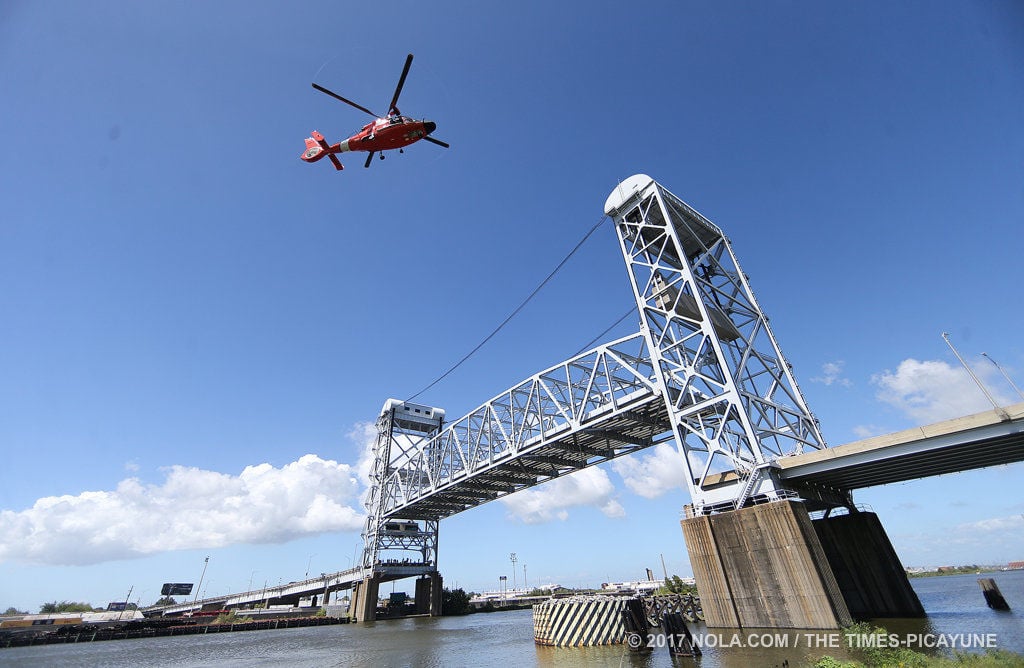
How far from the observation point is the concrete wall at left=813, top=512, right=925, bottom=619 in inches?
1062

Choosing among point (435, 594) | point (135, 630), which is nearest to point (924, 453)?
point (435, 594)

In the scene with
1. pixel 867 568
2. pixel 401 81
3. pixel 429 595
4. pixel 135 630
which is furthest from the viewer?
pixel 429 595

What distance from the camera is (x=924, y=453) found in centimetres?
2108

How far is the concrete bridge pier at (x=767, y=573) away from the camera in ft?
62.2

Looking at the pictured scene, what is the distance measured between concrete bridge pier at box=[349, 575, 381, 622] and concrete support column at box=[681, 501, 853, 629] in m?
52.7

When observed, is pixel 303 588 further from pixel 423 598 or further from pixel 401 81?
pixel 401 81

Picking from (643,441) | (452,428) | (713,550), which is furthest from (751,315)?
(452,428)

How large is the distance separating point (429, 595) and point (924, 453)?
67.1 meters

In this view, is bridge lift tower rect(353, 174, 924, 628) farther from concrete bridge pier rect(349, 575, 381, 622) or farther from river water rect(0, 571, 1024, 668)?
concrete bridge pier rect(349, 575, 381, 622)

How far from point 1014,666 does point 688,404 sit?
69.9ft

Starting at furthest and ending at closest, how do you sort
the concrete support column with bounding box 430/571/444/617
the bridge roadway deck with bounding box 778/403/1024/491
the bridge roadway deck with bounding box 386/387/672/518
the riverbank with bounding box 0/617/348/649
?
the concrete support column with bounding box 430/571/444/617 → the riverbank with bounding box 0/617/348/649 → the bridge roadway deck with bounding box 386/387/672/518 → the bridge roadway deck with bounding box 778/403/1024/491

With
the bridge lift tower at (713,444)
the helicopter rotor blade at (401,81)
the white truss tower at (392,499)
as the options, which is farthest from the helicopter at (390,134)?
the white truss tower at (392,499)

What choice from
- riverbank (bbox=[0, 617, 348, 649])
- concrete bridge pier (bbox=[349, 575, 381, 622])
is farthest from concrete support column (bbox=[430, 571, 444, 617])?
riverbank (bbox=[0, 617, 348, 649])

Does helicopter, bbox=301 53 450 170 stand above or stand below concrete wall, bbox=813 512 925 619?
above
